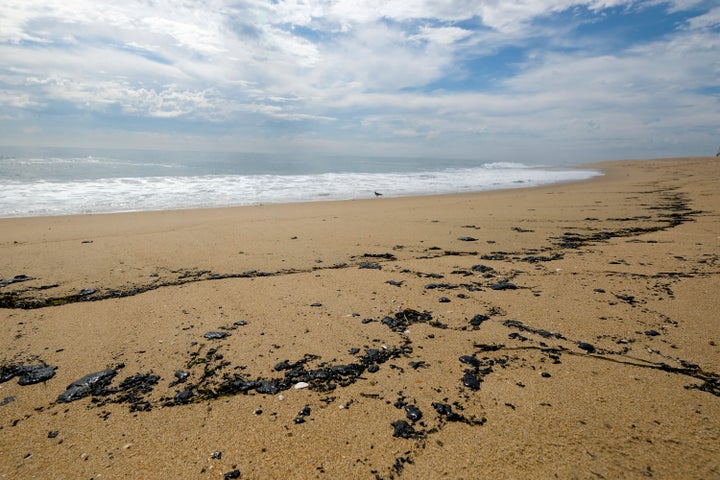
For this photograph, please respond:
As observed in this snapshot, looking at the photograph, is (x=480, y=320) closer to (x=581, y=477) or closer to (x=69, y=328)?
(x=581, y=477)

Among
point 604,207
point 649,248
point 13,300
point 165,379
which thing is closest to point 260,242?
point 13,300

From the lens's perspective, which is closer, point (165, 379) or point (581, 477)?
point (581, 477)

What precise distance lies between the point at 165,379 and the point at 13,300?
2783 millimetres

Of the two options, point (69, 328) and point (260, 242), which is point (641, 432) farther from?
point (260, 242)

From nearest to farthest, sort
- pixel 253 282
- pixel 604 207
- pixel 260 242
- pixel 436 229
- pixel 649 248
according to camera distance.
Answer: pixel 253 282 < pixel 649 248 < pixel 260 242 < pixel 436 229 < pixel 604 207

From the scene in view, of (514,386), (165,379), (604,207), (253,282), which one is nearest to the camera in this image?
(514,386)

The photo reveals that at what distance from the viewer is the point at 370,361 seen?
8.90ft

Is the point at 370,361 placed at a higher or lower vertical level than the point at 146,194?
lower

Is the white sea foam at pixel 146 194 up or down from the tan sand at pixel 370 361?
up

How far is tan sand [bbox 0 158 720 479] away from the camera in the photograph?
187 centimetres

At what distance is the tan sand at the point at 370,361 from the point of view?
1874 mm

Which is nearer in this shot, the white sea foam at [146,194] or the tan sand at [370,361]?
the tan sand at [370,361]

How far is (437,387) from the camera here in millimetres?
2391

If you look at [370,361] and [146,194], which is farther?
[146,194]
